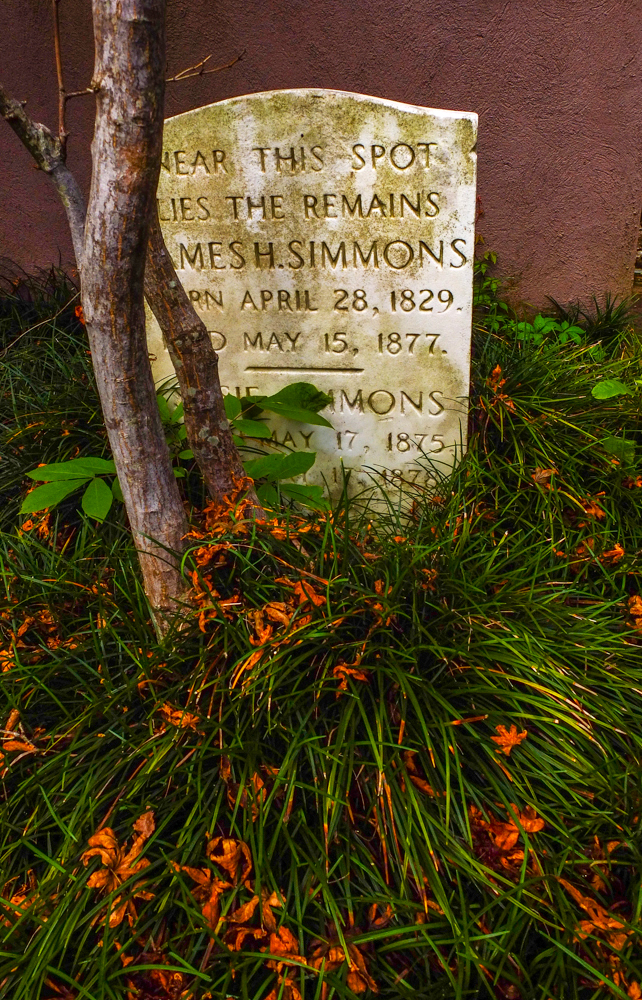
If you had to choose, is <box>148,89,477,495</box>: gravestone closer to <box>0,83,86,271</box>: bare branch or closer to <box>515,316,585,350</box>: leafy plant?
<box>0,83,86,271</box>: bare branch

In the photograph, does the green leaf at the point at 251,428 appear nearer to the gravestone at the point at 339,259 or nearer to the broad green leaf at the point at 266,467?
the broad green leaf at the point at 266,467

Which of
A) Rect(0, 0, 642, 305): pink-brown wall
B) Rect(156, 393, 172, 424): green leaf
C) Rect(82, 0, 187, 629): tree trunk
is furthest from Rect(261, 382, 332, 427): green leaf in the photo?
Rect(0, 0, 642, 305): pink-brown wall

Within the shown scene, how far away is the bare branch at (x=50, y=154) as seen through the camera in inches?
63.7

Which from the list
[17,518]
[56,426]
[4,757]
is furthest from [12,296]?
[4,757]

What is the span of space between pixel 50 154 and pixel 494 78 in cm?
224

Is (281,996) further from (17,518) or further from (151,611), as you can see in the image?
(17,518)

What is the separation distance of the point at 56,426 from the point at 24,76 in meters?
1.92

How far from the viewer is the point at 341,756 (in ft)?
5.16

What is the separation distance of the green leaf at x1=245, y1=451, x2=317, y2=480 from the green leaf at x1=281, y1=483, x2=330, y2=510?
0.33 feet

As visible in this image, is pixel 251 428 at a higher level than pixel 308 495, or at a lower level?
higher

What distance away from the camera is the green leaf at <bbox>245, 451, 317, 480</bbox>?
209 centimetres

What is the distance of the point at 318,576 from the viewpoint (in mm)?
1956

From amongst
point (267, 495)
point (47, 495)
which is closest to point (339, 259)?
point (267, 495)

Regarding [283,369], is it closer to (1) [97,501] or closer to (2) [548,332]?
(1) [97,501]
